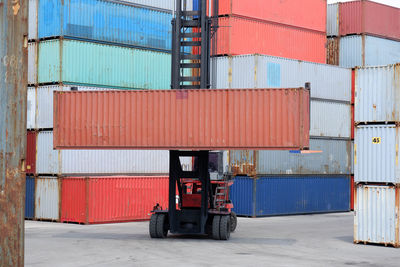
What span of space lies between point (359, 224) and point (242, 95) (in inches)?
243

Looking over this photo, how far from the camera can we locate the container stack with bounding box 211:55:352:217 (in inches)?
1495

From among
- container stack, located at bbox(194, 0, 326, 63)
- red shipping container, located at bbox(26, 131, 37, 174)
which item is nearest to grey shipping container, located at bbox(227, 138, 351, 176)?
container stack, located at bbox(194, 0, 326, 63)

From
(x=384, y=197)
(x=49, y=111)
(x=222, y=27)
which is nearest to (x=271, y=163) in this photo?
(x=222, y=27)

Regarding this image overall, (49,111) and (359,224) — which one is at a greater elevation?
(49,111)

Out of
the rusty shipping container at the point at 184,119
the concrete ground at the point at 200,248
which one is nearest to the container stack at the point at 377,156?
the concrete ground at the point at 200,248

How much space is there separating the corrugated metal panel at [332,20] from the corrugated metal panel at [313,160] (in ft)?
30.6

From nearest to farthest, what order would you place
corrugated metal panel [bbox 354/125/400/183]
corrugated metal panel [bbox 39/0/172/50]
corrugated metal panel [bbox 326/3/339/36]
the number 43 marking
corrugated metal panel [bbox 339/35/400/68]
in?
corrugated metal panel [bbox 354/125/400/183], the number 43 marking, corrugated metal panel [bbox 39/0/172/50], corrugated metal panel [bbox 339/35/400/68], corrugated metal panel [bbox 326/3/339/36]

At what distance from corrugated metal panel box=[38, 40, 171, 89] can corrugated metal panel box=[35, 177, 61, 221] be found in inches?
197

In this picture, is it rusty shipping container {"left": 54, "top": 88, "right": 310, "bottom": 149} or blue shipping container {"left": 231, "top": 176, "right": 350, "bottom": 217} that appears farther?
blue shipping container {"left": 231, "top": 176, "right": 350, "bottom": 217}

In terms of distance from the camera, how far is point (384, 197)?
23656mm

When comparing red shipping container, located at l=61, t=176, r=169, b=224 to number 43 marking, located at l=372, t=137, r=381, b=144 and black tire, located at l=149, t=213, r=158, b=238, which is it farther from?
number 43 marking, located at l=372, t=137, r=381, b=144

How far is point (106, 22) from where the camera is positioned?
35.1 meters

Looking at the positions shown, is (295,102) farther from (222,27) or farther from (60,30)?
(222,27)

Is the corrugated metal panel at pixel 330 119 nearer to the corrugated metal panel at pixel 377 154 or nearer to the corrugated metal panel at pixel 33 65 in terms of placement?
the corrugated metal panel at pixel 377 154
